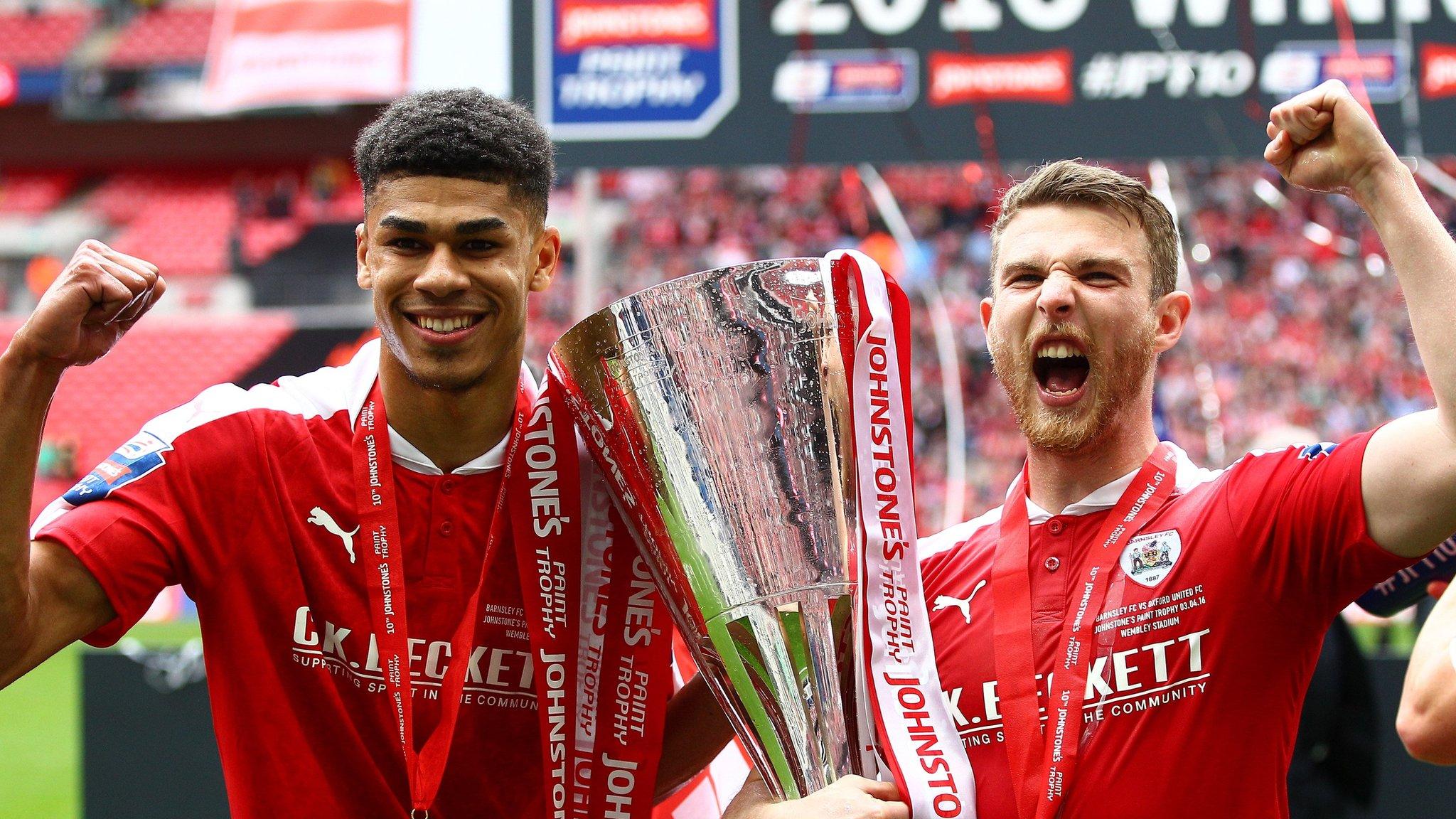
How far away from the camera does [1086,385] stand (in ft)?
7.36

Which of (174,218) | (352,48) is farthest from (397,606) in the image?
(174,218)

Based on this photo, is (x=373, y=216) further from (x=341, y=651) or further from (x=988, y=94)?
(x=988, y=94)

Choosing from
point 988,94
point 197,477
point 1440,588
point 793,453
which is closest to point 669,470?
point 793,453

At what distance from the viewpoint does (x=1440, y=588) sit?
9.28 ft

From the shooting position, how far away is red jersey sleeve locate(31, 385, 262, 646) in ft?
6.81

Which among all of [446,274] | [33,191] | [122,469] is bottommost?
[122,469]

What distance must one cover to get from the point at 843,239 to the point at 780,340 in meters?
18.0

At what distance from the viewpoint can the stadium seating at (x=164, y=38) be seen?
2205 centimetres

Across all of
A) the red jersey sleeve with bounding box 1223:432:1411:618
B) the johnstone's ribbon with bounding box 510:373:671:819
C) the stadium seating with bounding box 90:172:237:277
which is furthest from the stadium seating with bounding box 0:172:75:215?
the red jersey sleeve with bounding box 1223:432:1411:618

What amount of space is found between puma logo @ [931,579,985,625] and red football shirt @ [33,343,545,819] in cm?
68

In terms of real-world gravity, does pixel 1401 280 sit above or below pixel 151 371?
below

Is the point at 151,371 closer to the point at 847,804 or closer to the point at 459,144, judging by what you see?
the point at 459,144

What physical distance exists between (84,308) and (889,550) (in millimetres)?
1166

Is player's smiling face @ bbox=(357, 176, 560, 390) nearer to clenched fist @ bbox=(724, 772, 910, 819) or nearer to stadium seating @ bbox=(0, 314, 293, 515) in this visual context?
clenched fist @ bbox=(724, 772, 910, 819)
